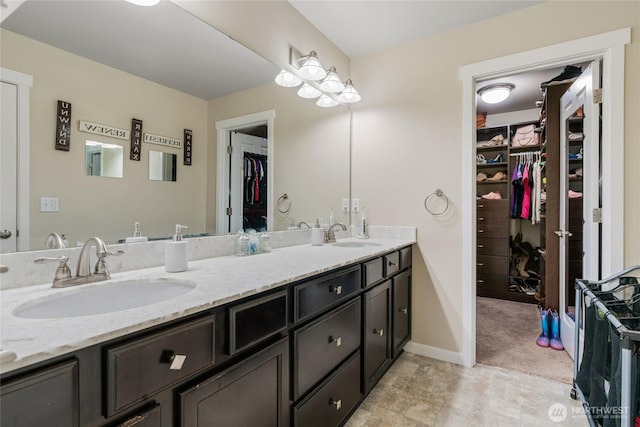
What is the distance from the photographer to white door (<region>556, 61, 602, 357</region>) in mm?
1961

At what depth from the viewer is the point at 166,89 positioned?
56.6 inches

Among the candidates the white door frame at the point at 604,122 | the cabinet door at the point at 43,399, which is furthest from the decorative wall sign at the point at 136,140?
the white door frame at the point at 604,122

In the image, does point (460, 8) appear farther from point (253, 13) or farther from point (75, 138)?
point (75, 138)

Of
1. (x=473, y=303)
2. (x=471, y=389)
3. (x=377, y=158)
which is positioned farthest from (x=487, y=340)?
(x=377, y=158)

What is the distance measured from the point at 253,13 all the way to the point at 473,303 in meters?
2.44

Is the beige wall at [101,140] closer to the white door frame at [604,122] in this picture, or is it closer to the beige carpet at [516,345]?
the white door frame at [604,122]

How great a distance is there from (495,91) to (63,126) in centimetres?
365

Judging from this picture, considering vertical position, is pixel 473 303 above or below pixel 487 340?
above

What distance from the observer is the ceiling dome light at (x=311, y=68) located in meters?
2.13

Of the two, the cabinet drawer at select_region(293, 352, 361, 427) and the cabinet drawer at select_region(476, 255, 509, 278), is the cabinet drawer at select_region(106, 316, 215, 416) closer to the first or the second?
the cabinet drawer at select_region(293, 352, 361, 427)

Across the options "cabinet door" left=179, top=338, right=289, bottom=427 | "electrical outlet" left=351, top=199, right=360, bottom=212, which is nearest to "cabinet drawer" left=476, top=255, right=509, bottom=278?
"electrical outlet" left=351, top=199, right=360, bottom=212

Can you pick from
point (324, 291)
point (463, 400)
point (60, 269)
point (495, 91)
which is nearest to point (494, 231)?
point (495, 91)

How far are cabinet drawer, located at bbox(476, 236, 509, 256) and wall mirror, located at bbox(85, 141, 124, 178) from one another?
3.96 meters

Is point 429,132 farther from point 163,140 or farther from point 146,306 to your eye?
point 146,306
